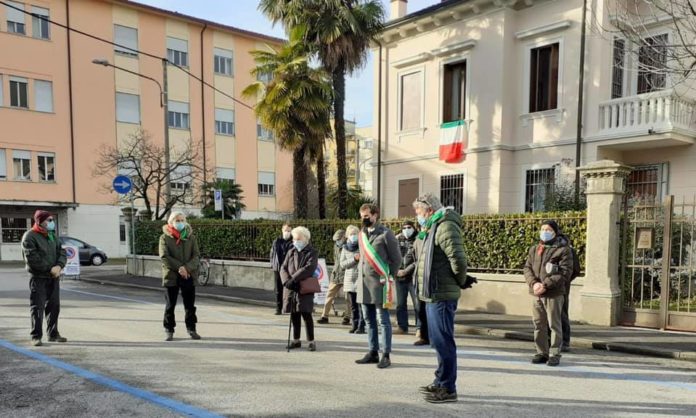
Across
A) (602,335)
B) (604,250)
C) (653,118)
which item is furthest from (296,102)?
(602,335)

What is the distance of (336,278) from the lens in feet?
29.9

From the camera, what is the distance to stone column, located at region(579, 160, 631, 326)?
332 inches

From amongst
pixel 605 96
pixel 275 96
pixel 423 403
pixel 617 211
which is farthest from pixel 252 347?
pixel 605 96

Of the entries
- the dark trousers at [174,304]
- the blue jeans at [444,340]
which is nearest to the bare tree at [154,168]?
the dark trousers at [174,304]

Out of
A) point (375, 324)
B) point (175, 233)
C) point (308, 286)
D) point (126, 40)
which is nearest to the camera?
point (375, 324)

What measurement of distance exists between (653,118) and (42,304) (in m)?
13.7

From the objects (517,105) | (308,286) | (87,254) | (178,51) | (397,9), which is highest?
(178,51)

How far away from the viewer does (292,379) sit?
17.7ft

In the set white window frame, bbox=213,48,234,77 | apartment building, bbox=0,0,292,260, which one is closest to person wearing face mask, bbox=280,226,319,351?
apartment building, bbox=0,0,292,260

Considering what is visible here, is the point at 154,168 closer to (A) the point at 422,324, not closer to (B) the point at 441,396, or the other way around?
(A) the point at 422,324

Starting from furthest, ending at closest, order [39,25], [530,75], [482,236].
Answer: [39,25]
[530,75]
[482,236]

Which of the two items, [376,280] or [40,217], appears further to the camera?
[40,217]

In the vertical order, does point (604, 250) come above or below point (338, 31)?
below

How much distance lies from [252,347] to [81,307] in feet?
18.3
